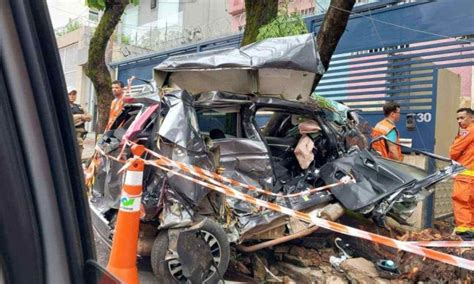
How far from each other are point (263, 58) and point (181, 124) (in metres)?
1.54

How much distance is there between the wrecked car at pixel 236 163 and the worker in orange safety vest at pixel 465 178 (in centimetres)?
139

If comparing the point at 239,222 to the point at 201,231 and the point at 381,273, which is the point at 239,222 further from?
the point at 381,273

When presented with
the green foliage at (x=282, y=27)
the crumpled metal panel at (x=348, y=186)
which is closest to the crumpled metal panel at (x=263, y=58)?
the crumpled metal panel at (x=348, y=186)

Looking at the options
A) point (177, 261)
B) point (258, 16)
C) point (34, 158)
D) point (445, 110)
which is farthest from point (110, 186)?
point (445, 110)

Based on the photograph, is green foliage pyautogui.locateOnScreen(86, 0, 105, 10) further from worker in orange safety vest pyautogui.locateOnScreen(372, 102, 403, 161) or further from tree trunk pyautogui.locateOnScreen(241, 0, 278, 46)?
worker in orange safety vest pyautogui.locateOnScreen(372, 102, 403, 161)

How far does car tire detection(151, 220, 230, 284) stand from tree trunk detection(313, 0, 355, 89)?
3.92m

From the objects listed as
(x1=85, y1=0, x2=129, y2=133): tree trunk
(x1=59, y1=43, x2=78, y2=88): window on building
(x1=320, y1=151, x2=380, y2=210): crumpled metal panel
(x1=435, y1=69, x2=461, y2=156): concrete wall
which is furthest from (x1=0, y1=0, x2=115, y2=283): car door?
(x1=59, y1=43, x2=78, y2=88): window on building

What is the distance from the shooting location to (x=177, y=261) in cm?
375

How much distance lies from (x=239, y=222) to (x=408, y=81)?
538cm

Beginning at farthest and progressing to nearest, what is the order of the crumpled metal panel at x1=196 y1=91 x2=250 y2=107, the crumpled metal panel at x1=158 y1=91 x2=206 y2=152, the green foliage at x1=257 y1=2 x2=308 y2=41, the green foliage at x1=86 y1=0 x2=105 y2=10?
the green foliage at x1=86 y1=0 x2=105 y2=10 → the green foliage at x1=257 y1=2 x2=308 y2=41 → the crumpled metal panel at x1=196 y1=91 x2=250 y2=107 → the crumpled metal panel at x1=158 y1=91 x2=206 y2=152

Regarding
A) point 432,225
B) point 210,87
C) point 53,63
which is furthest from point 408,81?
point 53,63

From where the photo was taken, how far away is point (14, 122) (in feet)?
3.13

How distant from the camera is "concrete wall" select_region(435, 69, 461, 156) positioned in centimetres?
790

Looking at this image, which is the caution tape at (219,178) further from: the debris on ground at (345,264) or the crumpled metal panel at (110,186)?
the debris on ground at (345,264)
